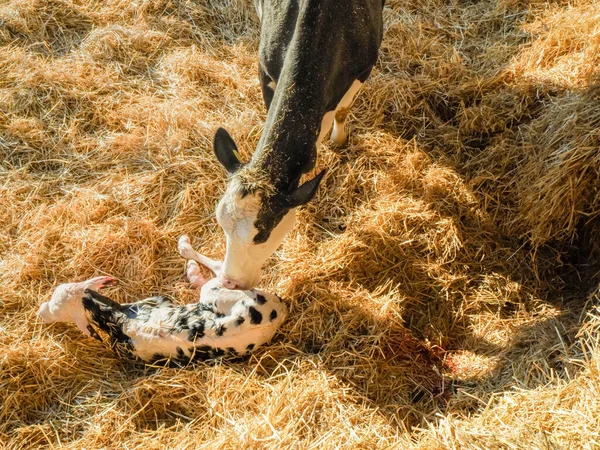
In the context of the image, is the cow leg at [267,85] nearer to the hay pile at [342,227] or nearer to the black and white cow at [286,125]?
the black and white cow at [286,125]

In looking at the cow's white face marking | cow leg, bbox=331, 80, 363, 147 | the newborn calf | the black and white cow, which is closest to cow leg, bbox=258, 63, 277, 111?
the black and white cow

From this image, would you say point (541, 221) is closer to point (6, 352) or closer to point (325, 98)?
point (325, 98)

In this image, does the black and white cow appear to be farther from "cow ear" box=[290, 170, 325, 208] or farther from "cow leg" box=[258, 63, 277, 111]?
"cow leg" box=[258, 63, 277, 111]

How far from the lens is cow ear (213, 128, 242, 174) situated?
9.39ft

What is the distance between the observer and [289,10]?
10.4 ft

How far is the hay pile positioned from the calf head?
0.62 meters

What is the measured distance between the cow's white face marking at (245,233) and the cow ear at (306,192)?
0.10m

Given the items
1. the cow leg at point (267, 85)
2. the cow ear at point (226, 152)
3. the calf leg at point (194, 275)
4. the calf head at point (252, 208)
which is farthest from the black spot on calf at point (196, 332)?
the cow leg at point (267, 85)


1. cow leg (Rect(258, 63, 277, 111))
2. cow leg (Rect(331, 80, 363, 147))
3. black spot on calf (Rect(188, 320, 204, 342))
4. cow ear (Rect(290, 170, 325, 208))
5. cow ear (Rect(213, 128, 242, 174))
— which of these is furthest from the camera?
cow leg (Rect(331, 80, 363, 147))

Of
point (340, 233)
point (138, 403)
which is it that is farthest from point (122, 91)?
point (138, 403)

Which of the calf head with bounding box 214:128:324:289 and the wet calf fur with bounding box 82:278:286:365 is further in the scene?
the wet calf fur with bounding box 82:278:286:365

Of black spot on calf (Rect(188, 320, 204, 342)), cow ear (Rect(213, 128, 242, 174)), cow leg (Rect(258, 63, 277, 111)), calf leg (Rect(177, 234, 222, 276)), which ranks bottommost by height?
black spot on calf (Rect(188, 320, 204, 342))

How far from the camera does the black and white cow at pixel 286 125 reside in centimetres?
273

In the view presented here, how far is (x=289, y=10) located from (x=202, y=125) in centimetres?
136
